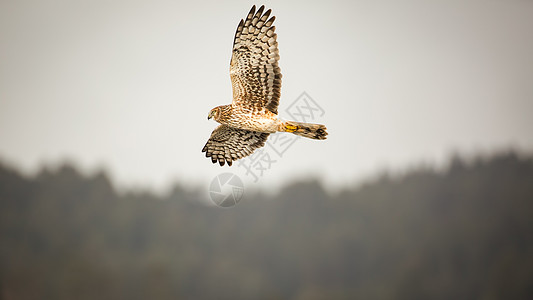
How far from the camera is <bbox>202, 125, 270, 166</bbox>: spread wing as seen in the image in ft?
25.0

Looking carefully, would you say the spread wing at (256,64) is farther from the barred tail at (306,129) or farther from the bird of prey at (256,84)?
the barred tail at (306,129)

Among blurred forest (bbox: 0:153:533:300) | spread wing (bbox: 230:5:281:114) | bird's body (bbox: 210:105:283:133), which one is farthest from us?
blurred forest (bbox: 0:153:533:300)

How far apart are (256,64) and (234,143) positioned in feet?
4.54

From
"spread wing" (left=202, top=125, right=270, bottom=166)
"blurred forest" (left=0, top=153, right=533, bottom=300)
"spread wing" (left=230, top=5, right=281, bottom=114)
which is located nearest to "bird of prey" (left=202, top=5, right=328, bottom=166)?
"spread wing" (left=230, top=5, right=281, bottom=114)

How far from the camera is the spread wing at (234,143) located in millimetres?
7605

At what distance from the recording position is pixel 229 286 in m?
32.8

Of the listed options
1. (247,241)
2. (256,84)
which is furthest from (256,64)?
(247,241)

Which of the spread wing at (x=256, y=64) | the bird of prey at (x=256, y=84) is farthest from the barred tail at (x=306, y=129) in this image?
the spread wing at (x=256, y=64)

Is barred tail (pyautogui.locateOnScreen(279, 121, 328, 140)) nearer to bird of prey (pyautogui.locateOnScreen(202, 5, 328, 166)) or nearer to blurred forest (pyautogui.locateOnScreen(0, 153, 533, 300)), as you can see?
bird of prey (pyautogui.locateOnScreen(202, 5, 328, 166))

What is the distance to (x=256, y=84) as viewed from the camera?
6.77 metres

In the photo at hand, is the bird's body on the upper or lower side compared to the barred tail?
upper
